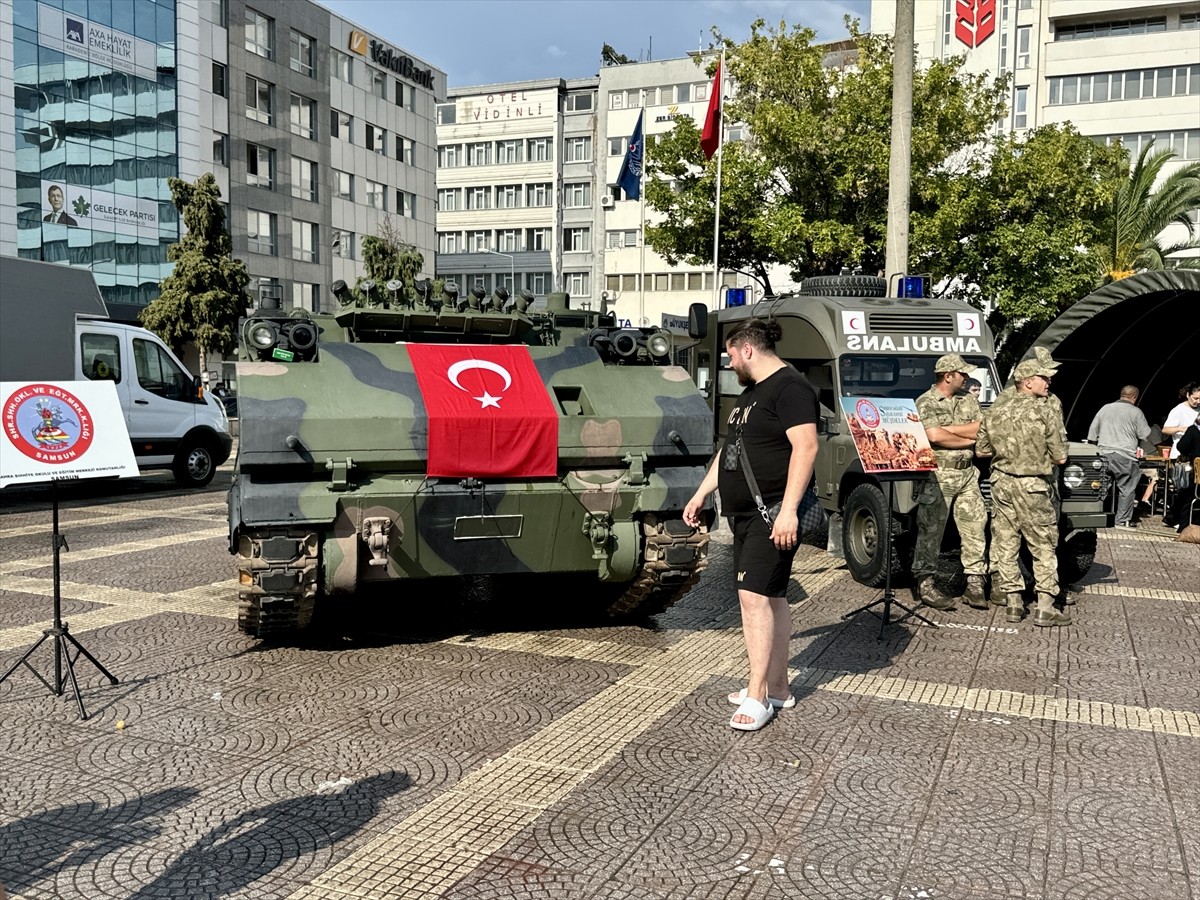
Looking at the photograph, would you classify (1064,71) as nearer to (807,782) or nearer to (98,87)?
(98,87)

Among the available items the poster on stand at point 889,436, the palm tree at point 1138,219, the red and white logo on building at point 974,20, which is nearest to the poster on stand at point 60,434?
the poster on stand at point 889,436

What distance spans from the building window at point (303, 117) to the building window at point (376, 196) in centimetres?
434

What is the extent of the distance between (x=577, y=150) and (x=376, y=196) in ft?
53.1

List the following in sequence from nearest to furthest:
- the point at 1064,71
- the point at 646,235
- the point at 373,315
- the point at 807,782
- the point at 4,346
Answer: the point at 807,782
the point at 373,315
the point at 4,346
the point at 646,235
the point at 1064,71

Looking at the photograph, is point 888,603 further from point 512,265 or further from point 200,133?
point 512,265

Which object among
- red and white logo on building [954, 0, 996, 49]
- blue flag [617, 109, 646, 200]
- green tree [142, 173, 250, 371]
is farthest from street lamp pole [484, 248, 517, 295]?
red and white logo on building [954, 0, 996, 49]

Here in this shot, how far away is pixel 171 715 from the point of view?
583 cm

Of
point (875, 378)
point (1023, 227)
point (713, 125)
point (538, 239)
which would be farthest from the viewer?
point (538, 239)

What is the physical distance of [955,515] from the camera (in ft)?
28.7

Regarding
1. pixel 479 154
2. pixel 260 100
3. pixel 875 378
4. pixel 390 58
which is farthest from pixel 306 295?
pixel 875 378

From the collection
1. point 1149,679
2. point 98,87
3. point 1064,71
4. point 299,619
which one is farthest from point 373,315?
point 1064,71

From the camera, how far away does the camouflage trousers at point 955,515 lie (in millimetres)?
8688

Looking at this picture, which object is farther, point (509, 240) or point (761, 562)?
point (509, 240)

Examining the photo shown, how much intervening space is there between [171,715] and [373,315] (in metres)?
2.96
